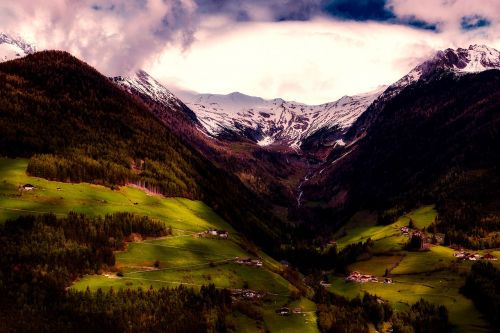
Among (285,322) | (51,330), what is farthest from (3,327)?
(285,322)

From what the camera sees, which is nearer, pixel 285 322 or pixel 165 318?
pixel 165 318

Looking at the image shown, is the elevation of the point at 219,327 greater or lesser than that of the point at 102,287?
lesser

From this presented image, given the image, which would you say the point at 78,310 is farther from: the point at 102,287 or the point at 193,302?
the point at 193,302

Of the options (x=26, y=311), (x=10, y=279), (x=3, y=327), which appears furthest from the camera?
(x=10, y=279)

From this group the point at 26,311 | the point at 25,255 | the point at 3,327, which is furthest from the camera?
the point at 25,255

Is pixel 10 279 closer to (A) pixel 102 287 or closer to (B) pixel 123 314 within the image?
(A) pixel 102 287

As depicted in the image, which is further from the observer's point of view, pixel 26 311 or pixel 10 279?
pixel 10 279

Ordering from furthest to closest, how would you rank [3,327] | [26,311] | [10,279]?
[10,279], [26,311], [3,327]

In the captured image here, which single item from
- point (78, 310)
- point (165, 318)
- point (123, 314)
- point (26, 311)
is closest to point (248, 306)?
point (165, 318)

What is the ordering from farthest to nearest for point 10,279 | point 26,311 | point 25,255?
point 25,255
point 10,279
point 26,311
